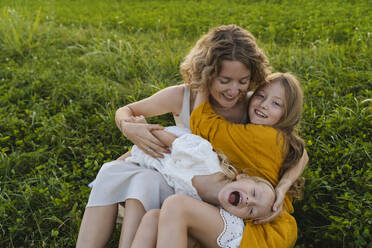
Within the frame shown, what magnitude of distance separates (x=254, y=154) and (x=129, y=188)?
0.84 m

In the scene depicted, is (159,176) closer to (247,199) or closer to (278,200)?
(247,199)

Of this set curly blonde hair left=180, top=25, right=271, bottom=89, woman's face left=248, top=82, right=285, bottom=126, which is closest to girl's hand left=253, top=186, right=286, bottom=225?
woman's face left=248, top=82, right=285, bottom=126

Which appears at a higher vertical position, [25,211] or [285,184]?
[285,184]

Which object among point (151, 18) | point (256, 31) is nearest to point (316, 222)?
point (256, 31)

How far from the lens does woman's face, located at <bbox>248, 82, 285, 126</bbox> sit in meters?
2.46

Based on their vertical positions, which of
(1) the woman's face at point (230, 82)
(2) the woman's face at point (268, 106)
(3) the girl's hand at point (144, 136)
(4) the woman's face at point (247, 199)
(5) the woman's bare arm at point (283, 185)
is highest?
(1) the woman's face at point (230, 82)

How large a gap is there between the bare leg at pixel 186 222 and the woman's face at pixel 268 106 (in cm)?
77

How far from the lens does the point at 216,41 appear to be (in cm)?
238

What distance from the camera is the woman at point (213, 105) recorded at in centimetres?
221

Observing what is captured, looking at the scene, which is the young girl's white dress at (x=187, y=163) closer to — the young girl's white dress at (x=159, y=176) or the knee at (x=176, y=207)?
the young girl's white dress at (x=159, y=176)

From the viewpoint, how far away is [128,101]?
13.6 ft

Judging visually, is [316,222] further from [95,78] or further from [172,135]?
[95,78]

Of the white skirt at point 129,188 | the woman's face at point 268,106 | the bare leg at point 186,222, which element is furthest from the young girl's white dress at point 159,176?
the woman's face at point 268,106

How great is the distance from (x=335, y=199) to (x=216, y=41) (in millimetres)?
1519
